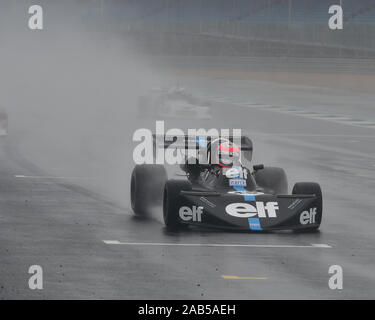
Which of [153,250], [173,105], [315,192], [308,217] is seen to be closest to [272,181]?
[315,192]

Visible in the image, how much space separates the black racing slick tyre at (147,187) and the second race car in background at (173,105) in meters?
18.8

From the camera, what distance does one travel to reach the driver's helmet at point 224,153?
13734 mm

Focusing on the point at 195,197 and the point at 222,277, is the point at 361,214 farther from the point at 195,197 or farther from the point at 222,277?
the point at 222,277

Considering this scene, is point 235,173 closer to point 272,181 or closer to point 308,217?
point 308,217

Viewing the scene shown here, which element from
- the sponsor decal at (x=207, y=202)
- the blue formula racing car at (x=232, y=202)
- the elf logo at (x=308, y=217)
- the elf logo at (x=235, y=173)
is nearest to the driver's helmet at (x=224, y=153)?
the blue formula racing car at (x=232, y=202)

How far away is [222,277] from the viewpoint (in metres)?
10.2

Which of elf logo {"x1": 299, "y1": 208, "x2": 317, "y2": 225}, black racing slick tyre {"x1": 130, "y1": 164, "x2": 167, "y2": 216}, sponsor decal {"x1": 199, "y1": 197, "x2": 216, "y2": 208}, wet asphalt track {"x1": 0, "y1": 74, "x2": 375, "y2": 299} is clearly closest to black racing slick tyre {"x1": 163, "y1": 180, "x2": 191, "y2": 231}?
wet asphalt track {"x1": 0, "y1": 74, "x2": 375, "y2": 299}

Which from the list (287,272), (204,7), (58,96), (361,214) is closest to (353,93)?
(58,96)

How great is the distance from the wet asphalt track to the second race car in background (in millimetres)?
12867

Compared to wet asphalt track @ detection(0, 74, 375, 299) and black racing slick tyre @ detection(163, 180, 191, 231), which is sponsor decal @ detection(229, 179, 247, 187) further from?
wet asphalt track @ detection(0, 74, 375, 299)

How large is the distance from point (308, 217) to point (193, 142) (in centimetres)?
258

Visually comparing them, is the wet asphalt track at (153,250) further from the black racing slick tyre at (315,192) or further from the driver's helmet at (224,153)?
the driver's helmet at (224,153)

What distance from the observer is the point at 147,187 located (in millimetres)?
14094

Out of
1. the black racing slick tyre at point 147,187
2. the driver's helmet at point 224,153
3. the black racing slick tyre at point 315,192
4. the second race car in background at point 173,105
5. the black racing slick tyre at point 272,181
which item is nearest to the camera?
the black racing slick tyre at point 315,192
